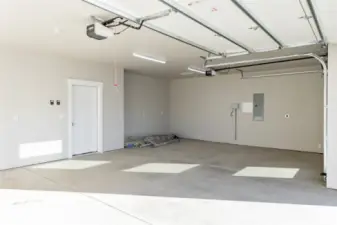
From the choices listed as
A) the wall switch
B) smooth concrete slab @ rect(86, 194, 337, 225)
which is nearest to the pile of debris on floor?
the wall switch

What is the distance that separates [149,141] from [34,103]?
4.08 m

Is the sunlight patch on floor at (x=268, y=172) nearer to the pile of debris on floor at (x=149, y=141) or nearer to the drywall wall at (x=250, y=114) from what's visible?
the drywall wall at (x=250, y=114)

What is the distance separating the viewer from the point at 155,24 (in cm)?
371

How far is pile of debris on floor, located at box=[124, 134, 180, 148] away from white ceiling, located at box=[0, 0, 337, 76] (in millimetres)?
3495

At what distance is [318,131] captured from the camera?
776 centimetres

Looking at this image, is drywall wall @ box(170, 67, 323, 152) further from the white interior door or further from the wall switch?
the wall switch

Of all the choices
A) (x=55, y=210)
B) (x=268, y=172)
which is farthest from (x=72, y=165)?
(x=268, y=172)

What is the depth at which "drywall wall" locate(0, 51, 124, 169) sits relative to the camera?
5570 mm

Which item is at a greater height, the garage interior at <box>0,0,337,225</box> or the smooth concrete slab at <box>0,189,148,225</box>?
the garage interior at <box>0,0,337,225</box>

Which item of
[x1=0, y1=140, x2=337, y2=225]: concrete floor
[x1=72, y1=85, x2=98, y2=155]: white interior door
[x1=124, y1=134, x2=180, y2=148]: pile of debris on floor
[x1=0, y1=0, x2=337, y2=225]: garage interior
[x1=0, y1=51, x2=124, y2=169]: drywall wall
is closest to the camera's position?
[x1=0, y1=140, x2=337, y2=225]: concrete floor

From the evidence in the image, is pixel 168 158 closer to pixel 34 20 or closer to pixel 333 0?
pixel 34 20

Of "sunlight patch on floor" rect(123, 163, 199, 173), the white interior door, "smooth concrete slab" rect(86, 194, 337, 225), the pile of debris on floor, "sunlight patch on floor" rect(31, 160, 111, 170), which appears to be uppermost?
the white interior door

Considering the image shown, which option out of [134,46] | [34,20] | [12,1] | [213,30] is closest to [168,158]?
[134,46]

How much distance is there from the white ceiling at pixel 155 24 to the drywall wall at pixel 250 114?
146 inches
